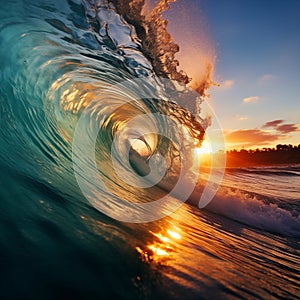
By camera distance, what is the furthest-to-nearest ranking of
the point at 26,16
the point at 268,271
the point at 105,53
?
the point at 105,53, the point at 26,16, the point at 268,271

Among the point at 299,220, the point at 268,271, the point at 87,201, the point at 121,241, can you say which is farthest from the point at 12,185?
the point at 299,220

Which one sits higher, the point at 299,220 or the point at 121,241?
the point at 299,220

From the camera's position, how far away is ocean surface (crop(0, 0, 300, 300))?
1.37 metres

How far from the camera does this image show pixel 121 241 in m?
1.83

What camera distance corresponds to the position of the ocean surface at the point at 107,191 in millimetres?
1369

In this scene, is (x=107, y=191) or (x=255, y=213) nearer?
(x=107, y=191)

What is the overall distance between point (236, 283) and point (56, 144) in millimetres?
4468

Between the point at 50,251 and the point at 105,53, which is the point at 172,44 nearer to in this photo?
the point at 105,53

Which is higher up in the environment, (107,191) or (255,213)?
(255,213)

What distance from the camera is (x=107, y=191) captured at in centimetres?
363

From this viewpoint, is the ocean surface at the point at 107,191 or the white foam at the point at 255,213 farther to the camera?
the white foam at the point at 255,213

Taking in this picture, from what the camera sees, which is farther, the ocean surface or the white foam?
the white foam

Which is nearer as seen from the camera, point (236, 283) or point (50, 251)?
point (50, 251)

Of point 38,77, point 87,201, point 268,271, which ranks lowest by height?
point 87,201
